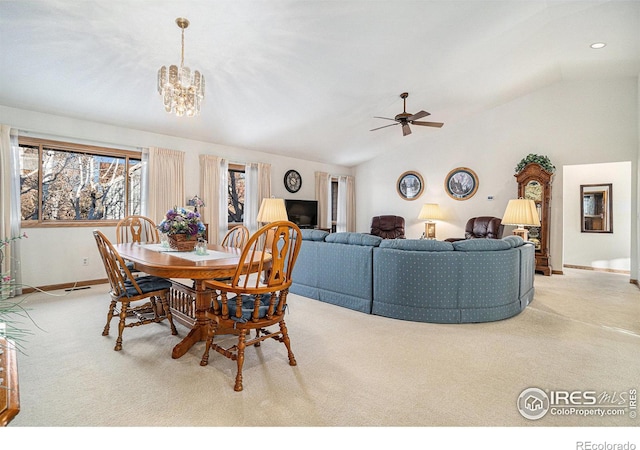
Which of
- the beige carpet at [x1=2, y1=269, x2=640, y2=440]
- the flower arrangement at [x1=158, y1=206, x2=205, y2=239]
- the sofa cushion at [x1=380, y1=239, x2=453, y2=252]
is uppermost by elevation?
the flower arrangement at [x1=158, y1=206, x2=205, y2=239]

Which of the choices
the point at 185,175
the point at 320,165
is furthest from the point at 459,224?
the point at 185,175

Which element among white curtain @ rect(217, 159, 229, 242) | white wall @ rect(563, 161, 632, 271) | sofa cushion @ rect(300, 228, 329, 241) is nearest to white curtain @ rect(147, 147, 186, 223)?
white curtain @ rect(217, 159, 229, 242)

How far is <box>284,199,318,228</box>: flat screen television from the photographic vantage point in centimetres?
732

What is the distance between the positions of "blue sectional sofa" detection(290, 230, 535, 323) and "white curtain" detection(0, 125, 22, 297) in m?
4.15

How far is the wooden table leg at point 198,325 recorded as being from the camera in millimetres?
2498

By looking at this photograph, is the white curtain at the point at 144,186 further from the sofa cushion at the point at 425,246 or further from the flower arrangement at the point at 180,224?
the sofa cushion at the point at 425,246

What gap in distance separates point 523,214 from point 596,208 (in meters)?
3.67

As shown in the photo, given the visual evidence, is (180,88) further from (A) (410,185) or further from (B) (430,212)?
(A) (410,185)

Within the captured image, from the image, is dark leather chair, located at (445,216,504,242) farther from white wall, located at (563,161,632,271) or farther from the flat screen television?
the flat screen television

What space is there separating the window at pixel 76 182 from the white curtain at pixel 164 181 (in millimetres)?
277

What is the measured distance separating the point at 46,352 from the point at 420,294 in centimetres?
324

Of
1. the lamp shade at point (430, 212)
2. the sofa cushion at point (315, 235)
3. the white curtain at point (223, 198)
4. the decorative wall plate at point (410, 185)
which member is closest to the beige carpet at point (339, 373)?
the sofa cushion at point (315, 235)

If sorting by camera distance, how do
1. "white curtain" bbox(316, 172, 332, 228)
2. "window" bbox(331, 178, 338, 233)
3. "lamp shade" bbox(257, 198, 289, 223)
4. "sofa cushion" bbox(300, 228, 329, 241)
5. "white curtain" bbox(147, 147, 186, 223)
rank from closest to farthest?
"sofa cushion" bbox(300, 228, 329, 241) → "lamp shade" bbox(257, 198, 289, 223) → "white curtain" bbox(147, 147, 186, 223) → "white curtain" bbox(316, 172, 332, 228) → "window" bbox(331, 178, 338, 233)
